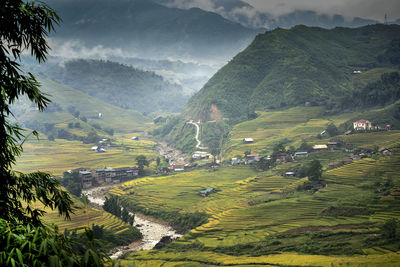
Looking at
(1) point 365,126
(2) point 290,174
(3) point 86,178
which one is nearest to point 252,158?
(2) point 290,174

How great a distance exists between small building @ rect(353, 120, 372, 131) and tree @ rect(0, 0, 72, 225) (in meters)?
63.7

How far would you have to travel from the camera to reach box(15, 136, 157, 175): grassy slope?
216 ft

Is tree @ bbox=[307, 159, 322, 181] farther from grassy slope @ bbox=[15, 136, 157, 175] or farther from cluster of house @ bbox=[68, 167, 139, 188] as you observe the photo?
grassy slope @ bbox=[15, 136, 157, 175]

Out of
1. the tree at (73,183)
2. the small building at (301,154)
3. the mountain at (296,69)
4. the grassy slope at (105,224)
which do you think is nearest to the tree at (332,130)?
the small building at (301,154)

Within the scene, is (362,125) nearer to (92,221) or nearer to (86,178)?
(92,221)

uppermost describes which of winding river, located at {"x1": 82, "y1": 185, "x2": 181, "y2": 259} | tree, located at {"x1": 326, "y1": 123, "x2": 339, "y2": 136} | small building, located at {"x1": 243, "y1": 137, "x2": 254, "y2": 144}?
tree, located at {"x1": 326, "y1": 123, "x2": 339, "y2": 136}

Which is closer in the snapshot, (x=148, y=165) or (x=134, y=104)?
(x=148, y=165)

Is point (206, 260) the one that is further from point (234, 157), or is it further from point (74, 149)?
point (74, 149)

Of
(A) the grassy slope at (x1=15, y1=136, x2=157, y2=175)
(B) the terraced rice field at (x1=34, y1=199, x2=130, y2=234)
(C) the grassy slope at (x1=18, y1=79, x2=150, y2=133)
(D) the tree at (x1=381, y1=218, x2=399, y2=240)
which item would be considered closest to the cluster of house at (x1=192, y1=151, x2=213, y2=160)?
(A) the grassy slope at (x1=15, y1=136, x2=157, y2=175)

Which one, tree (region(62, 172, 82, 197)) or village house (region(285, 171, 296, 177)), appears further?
tree (region(62, 172, 82, 197))

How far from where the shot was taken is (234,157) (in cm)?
6925

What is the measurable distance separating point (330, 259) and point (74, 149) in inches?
2766

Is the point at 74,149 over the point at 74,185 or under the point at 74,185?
over

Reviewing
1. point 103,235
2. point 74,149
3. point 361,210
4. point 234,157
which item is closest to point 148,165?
point 234,157
